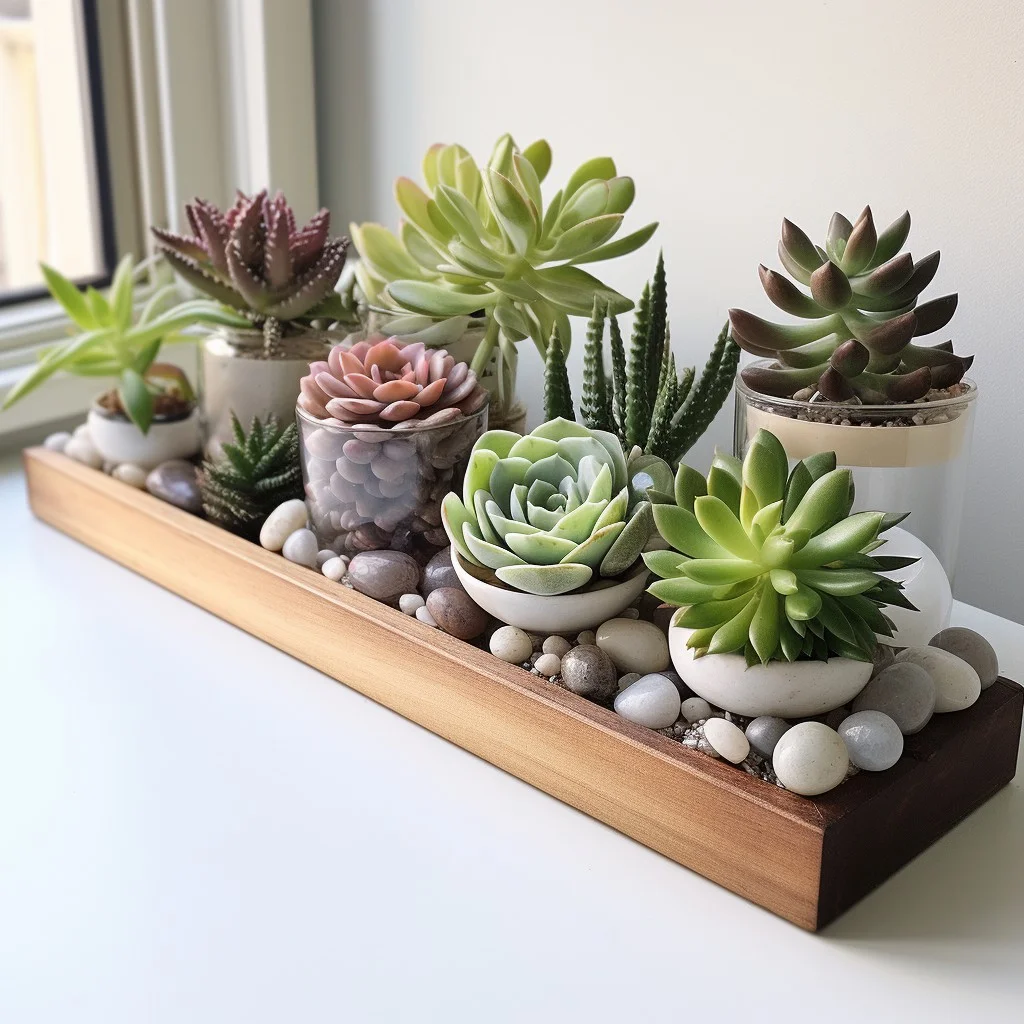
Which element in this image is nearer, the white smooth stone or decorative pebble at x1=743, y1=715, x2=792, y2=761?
decorative pebble at x1=743, y1=715, x2=792, y2=761

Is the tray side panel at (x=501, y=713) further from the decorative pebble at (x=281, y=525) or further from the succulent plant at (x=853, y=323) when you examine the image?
the succulent plant at (x=853, y=323)

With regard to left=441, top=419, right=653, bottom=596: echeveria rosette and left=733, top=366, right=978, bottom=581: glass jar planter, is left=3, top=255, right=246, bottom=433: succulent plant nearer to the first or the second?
left=441, top=419, right=653, bottom=596: echeveria rosette

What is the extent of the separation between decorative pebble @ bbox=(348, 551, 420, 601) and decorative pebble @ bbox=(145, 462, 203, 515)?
172 millimetres

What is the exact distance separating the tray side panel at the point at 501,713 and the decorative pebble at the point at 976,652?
129 millimetres

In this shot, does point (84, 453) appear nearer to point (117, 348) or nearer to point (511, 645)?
point (117, 348)

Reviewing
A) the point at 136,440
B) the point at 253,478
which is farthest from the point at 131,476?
the point at 253,478

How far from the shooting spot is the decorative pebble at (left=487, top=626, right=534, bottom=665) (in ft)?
1.79

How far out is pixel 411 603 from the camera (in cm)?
60

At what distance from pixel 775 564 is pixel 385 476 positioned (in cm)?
23

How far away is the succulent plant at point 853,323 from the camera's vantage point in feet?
1.67

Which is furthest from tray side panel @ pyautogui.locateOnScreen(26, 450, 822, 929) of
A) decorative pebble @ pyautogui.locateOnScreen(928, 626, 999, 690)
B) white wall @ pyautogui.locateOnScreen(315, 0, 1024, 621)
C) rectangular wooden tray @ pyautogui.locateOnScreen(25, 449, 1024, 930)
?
white wall @ pyautogui.locateOnScreen(315, 0, 1024, 621)

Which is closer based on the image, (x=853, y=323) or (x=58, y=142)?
(x=853, y=323)

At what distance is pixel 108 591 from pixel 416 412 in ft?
0.79

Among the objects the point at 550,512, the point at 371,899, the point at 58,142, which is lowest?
the point at 371,899
